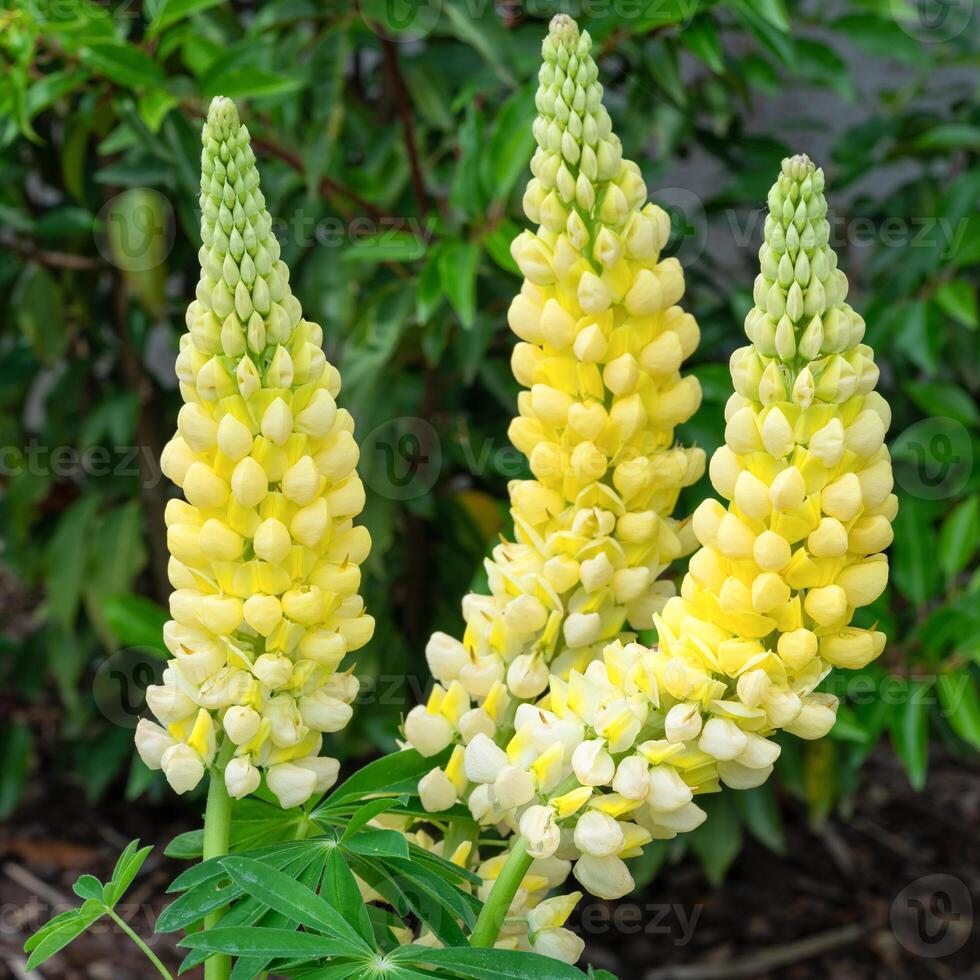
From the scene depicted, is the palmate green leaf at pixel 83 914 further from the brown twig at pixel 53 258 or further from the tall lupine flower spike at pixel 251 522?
the brown twig at pixel 53 258

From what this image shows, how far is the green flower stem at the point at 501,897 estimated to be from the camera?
2.13 feet

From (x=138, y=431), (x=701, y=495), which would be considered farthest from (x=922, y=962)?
(x=138, y=431)

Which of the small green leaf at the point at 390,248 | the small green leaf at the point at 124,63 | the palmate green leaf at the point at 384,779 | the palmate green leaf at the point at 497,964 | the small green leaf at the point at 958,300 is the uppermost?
the small green leaf at the point at 124,63

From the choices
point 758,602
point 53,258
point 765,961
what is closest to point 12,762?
point 53,258

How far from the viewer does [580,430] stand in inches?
29.1

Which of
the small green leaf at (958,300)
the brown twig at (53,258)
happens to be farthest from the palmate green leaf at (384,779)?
the brown twig at (53,258)

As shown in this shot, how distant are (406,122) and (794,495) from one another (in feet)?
3.87

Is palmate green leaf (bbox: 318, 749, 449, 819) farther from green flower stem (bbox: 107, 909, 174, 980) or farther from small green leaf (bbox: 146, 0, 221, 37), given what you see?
small green leaf (bbox: 146, 0, 221, 37)

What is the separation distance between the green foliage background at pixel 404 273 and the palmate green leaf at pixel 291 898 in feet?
2.36

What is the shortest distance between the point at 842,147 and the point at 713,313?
1.19 feet

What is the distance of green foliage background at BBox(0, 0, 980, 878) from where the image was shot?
5.04 ft

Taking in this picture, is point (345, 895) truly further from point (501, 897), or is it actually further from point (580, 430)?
point (580, 430)

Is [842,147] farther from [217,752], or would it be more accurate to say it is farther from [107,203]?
[217,752]

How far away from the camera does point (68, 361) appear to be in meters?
2.34
